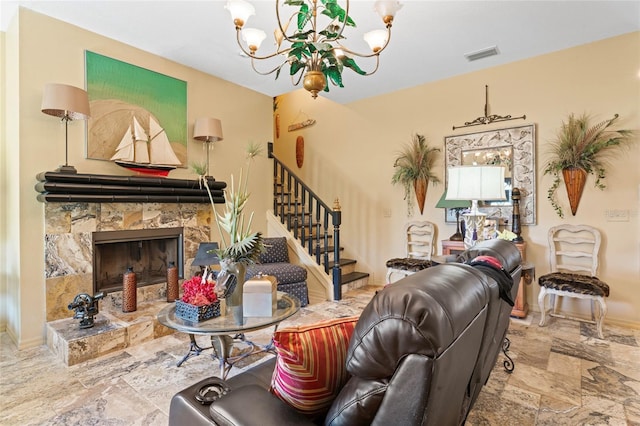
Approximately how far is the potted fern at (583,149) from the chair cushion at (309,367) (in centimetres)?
368

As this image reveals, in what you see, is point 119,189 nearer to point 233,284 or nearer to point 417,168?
point 233,284

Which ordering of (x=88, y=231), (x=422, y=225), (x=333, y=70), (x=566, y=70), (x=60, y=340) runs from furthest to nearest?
(x=422, y=225)
(x=566, y=70)
(x=88, y=231)
(x=60, y=340)
(x=333, y=70)

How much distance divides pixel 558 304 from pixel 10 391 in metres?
4.98

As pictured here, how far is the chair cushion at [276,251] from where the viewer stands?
431 cm

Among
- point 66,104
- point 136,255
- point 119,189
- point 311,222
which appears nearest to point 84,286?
point 136,255

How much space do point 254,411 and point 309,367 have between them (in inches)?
8.3

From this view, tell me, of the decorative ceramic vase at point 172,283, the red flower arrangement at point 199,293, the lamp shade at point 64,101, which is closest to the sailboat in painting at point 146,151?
the lamp shade at point 64,101

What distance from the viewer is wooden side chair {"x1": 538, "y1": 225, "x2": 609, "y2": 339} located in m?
3.02

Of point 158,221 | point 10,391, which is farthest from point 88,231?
point 10,391

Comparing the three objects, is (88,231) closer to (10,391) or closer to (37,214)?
(37,214)

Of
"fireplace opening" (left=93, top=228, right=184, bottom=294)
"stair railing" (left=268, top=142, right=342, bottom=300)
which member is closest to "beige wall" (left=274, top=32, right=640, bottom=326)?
"stair railing" (left=268, top=142, right=342, bottom=300)

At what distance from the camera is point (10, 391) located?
7.07 ft

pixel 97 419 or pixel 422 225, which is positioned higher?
pixel 422 225

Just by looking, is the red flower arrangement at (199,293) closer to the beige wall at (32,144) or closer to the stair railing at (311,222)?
the beige wall at (32,144)
